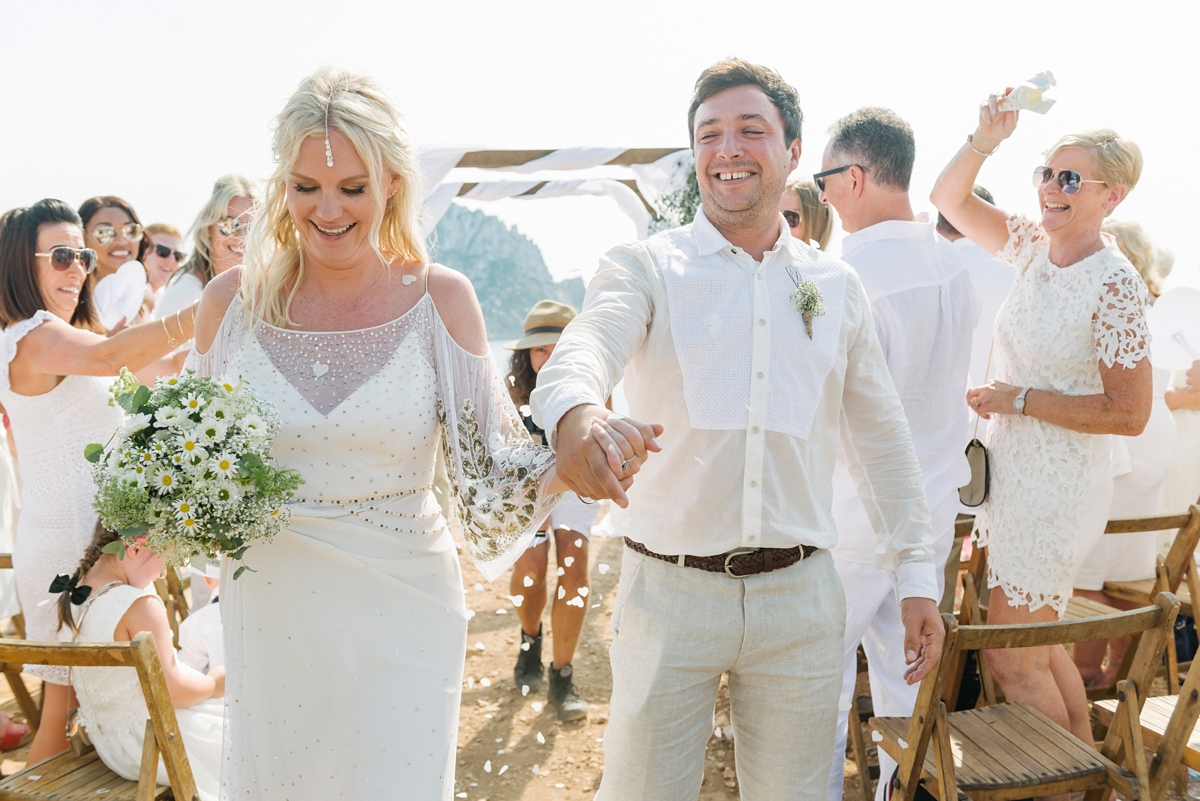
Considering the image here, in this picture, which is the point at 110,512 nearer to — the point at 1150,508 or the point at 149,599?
the point at 149,599

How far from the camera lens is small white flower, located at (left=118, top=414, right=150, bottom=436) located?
7.00 feet

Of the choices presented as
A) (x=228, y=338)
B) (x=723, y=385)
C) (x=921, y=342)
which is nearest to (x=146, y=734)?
(x=228, y=338)

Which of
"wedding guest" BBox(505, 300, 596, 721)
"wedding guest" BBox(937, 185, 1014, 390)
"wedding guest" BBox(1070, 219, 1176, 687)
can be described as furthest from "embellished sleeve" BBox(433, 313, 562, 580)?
"wedding guest" BBox(1070, 219, 1176, 687)

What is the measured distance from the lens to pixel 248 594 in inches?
91.0

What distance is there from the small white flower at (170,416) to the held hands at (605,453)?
1.06 metres

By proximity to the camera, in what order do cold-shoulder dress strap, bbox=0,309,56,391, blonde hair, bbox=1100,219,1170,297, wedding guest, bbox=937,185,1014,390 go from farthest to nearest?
wedding guest, bbox=937,185,1014,390 < blonde hair, bbox=1100,219,1170,297 < cold-shoulder dress strap, bbox=0,309,56,391

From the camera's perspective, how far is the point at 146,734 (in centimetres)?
252

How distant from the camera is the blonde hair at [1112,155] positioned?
3.24 m

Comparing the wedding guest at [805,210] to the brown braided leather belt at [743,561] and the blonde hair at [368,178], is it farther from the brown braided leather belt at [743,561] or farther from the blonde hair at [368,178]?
the brown braided leather belt at [743,561]

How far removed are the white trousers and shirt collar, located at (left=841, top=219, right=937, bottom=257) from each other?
1.63 metres

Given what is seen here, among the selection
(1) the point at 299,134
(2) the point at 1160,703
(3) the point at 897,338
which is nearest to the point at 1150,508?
(2) the point at 1160,703

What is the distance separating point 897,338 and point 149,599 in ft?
9.31

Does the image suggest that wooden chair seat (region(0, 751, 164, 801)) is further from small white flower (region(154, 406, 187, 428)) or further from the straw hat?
the straw hat

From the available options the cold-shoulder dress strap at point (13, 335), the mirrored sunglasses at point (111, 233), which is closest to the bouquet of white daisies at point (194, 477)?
the cold-shoulder dress strap at point (13, 335)
